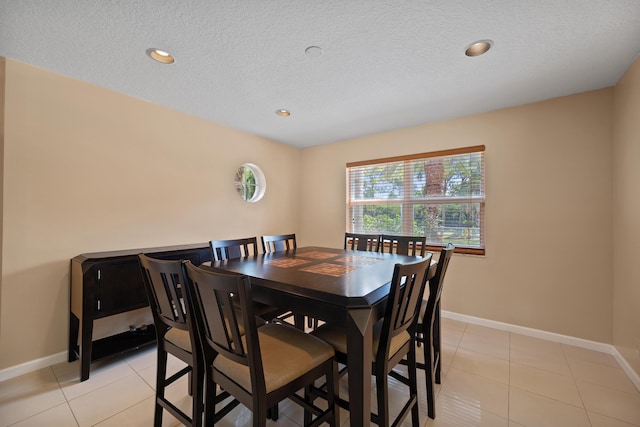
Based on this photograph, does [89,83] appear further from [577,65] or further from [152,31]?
[577,65]

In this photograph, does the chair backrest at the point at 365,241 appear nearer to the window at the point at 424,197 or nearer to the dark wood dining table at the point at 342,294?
the dark wood dining table at the point at 342,294

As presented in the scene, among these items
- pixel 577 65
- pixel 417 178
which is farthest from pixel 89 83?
pixel 577 65

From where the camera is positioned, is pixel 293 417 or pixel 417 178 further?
pixel 417 178

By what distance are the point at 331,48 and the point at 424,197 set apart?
217cm

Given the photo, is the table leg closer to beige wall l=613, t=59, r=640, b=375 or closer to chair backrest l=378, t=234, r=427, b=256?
chair backrest l=378, t=234, r=427, b=256

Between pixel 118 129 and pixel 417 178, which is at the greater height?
pixel 118 129

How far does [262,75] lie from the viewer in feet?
7.16

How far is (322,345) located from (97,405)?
159 cm

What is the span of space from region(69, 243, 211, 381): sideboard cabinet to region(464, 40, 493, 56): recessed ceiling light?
2875mm

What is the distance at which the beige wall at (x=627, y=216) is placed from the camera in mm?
1944

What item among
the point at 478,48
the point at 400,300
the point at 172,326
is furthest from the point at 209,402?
the point at 478,48

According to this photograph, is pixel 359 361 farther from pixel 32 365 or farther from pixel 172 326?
pixel 32 365

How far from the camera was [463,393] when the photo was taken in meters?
1.83

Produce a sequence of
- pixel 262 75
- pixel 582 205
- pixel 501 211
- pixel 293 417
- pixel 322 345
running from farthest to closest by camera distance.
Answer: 1. pixel 501 211
2. pixel 582 205
3. pixel 262 75
4. pixel 293 417
5. pixel 322 345
